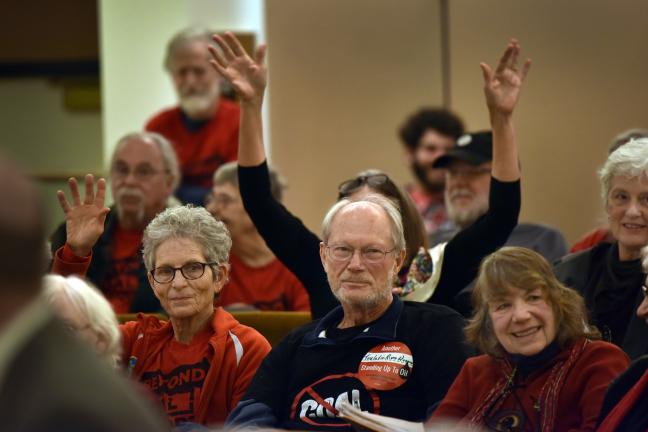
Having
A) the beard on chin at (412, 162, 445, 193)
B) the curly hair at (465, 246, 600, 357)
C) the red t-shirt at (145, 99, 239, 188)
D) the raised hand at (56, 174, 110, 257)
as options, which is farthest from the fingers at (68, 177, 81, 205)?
the beard on chin at (412, 162, 445, 193)

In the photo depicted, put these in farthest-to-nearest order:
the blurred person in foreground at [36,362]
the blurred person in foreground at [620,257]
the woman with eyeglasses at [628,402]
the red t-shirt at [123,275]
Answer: the red t-shirt at [123,275] < the blurred person in foreground at [620,257] < the woman with eyeglasses at [628,402] < the blurred person in foreground at [36,362]

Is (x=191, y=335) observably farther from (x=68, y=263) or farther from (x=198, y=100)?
(x=198, y=100)

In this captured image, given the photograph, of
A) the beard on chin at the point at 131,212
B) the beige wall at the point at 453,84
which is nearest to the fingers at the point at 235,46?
the beard on chin at the point at 131,212

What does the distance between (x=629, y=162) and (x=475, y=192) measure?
93 cm

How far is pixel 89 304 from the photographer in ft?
8.63

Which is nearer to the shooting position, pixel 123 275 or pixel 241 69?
pixel 241 69

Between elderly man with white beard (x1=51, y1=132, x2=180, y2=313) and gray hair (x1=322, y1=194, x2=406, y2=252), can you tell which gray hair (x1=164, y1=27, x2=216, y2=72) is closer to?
elderly man with white beard (x1=51, y1=132, x2=180, y2=313)

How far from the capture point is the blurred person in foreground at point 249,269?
3.88m

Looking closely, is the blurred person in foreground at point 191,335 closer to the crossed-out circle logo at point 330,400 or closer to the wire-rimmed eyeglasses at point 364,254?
the crossed-out circle logo at point 330,400

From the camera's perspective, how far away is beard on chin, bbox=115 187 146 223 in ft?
13.8

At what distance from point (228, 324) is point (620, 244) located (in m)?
1.13

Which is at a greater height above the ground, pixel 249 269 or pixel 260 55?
pixel 260 55

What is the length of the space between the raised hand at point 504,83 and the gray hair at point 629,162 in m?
0.33

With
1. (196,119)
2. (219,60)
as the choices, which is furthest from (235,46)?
(196,119)
